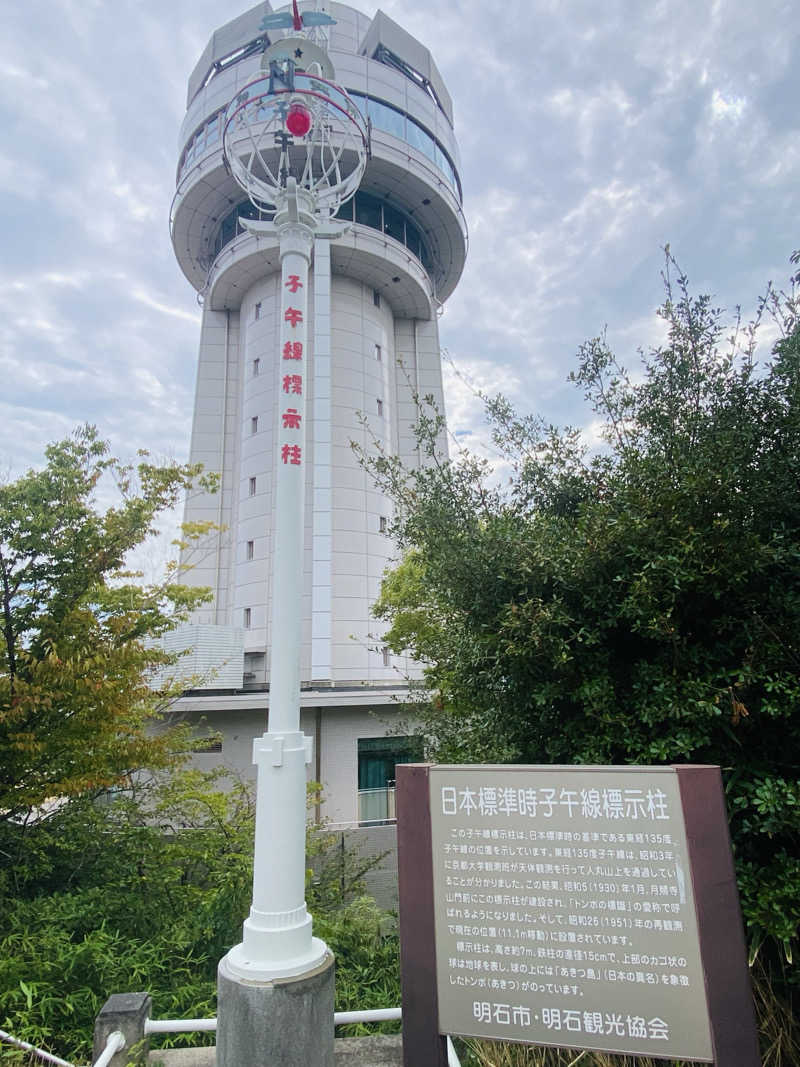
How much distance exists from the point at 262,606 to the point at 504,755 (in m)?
17.4

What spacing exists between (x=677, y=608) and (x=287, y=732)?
105 inches

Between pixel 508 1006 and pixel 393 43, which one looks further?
pixel 393 43

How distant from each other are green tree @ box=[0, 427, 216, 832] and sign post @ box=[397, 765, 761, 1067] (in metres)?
4.18

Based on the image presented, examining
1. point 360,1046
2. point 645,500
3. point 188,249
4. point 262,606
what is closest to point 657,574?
point 645,500

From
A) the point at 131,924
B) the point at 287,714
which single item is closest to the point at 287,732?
the point at 287,714

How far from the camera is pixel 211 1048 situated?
3869 mm

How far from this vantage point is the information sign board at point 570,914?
2.39 m

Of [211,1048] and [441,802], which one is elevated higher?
[441,802]

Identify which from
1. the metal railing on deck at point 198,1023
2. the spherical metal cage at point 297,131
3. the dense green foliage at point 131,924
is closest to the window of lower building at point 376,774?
the dense green foliage at point 131,924

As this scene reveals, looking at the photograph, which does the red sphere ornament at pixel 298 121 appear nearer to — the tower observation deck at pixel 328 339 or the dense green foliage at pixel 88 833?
the dense green foliage at pixel 88 833

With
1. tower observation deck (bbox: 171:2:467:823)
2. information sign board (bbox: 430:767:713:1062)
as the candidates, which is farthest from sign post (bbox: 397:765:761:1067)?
tower observation deck (bbox: 171:2:467:823)

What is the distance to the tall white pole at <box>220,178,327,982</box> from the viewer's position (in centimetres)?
326

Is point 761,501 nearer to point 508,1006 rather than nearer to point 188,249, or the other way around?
point 508,1006

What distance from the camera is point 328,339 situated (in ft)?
71.6
